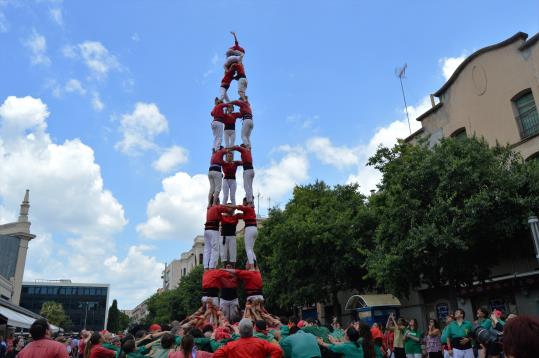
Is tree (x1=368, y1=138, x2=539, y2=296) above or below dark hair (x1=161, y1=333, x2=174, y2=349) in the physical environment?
above

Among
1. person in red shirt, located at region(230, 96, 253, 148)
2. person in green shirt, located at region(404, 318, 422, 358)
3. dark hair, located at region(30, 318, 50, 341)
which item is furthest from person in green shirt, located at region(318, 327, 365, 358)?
person in red shirt, located at region(230, 96, 253, 148)

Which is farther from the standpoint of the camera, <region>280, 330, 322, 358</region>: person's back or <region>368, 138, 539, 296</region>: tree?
<region>368, 138, 539, 296</region>: tree

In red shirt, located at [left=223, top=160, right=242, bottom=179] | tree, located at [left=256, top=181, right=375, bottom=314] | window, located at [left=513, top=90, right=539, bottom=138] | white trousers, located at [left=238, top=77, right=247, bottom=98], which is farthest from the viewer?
tree, located at [left=256, top=181, right=375, bottom=314]

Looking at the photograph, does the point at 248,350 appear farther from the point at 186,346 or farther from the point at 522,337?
the point at 522,337

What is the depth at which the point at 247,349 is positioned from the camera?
19.0ft

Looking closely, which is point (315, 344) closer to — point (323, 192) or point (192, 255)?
point (323, 192)

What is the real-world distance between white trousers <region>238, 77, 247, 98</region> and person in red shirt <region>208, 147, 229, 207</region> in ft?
7.70

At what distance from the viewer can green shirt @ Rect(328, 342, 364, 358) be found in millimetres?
7094

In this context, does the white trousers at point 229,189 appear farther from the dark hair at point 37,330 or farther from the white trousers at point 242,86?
the dark hair at point 37,330

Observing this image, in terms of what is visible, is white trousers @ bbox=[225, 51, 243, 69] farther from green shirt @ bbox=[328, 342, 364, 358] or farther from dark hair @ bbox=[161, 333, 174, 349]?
green shirt @ bbox=[328, 342, 364, 358]

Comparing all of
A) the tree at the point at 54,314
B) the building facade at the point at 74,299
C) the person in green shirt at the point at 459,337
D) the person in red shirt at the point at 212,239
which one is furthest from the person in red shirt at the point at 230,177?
the building facade at the point at 74,299

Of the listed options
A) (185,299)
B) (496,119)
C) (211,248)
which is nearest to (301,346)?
(211,248)

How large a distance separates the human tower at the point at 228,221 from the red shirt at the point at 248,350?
224 inches

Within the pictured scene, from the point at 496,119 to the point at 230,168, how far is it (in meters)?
15.9
